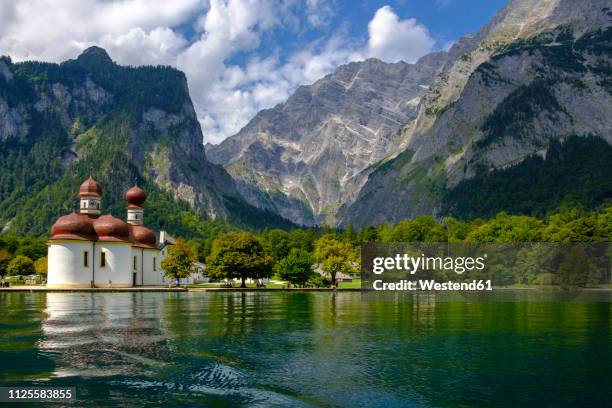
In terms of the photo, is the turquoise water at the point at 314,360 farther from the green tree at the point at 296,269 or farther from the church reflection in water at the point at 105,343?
the green tree at the point at 296,269

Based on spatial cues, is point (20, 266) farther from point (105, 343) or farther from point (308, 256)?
point (105, 343)

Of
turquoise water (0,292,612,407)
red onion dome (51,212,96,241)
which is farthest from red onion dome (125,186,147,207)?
turquoise water (0,292,612,407)

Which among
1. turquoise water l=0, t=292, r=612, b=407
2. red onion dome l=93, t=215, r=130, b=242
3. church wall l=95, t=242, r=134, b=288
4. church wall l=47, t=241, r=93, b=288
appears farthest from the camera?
red onion dome l=93, t=215, r=130, b=242

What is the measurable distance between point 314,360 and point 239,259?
83.6 meters

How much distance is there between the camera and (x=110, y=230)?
126 meters

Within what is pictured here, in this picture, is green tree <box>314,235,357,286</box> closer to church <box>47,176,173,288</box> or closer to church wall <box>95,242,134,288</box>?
church <box>47,176,173,288</box>

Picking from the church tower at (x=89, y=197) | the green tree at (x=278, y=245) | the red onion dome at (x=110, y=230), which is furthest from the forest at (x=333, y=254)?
the green tree at (x=278, y=245)

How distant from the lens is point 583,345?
1565 inches

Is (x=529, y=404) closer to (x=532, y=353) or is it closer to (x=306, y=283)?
(x=532, y=353)

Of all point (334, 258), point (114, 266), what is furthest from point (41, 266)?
point (334, 258)

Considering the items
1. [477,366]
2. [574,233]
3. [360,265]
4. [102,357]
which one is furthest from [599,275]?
[102,357]

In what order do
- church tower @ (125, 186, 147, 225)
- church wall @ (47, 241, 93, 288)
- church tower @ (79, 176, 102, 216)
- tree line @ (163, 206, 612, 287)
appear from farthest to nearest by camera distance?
church tower @ (125, 186, 147, 225) → church tower @ (79, 176, 102, 216) → tree line @ (163, 206, 612, 287) → church wall @ (47, 241, 93, 288)

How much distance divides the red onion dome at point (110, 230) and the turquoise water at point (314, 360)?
6810 centimetres

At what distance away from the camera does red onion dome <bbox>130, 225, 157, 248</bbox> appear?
442 feet
